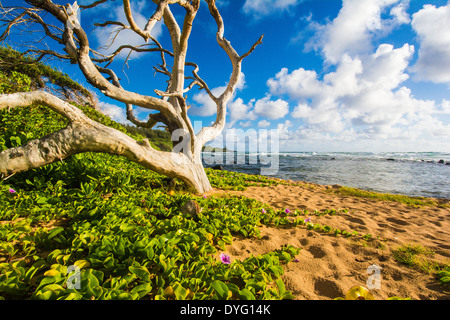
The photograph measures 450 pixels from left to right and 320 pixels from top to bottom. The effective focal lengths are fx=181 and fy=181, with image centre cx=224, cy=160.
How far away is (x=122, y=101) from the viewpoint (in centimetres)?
365

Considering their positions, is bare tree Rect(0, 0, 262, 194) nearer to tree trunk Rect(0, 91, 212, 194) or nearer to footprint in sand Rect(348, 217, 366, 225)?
tree trunk Rect(0, 91, 212, 194)

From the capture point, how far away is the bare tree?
113 inches

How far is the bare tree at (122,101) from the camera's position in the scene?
288 centimetres

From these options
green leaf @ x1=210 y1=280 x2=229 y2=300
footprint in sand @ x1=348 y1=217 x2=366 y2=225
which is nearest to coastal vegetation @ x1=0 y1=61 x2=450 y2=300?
green leaf @ x1=210 y1=280 x2=229 y2=300

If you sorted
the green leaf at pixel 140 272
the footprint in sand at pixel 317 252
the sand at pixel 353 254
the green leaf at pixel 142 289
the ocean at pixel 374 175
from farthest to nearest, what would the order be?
1. the ocean at pixel 374 175
2. the footprint in sand at pixel 317 252
3. the sand at pixel 353 254
4. the green leaf at pixel 140 272
5. the green leaf at pixel 142 289

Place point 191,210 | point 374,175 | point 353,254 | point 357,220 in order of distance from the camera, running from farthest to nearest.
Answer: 1. point 374,175
2. point 357,220
3. point 191,210
4. point 353,254

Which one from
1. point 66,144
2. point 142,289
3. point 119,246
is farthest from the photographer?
point 66,144

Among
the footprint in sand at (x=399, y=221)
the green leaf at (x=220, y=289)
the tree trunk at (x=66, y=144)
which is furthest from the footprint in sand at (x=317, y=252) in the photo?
the tree trunk at (x=66, y=144)

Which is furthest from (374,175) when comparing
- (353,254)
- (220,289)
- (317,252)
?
(220,289)

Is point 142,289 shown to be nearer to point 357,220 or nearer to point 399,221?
point 357,220

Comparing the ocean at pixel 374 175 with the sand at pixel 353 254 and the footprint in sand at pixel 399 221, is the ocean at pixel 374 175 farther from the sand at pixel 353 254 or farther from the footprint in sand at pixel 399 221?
the sand at pixel 353 254

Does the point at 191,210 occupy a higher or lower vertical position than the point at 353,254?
higher
